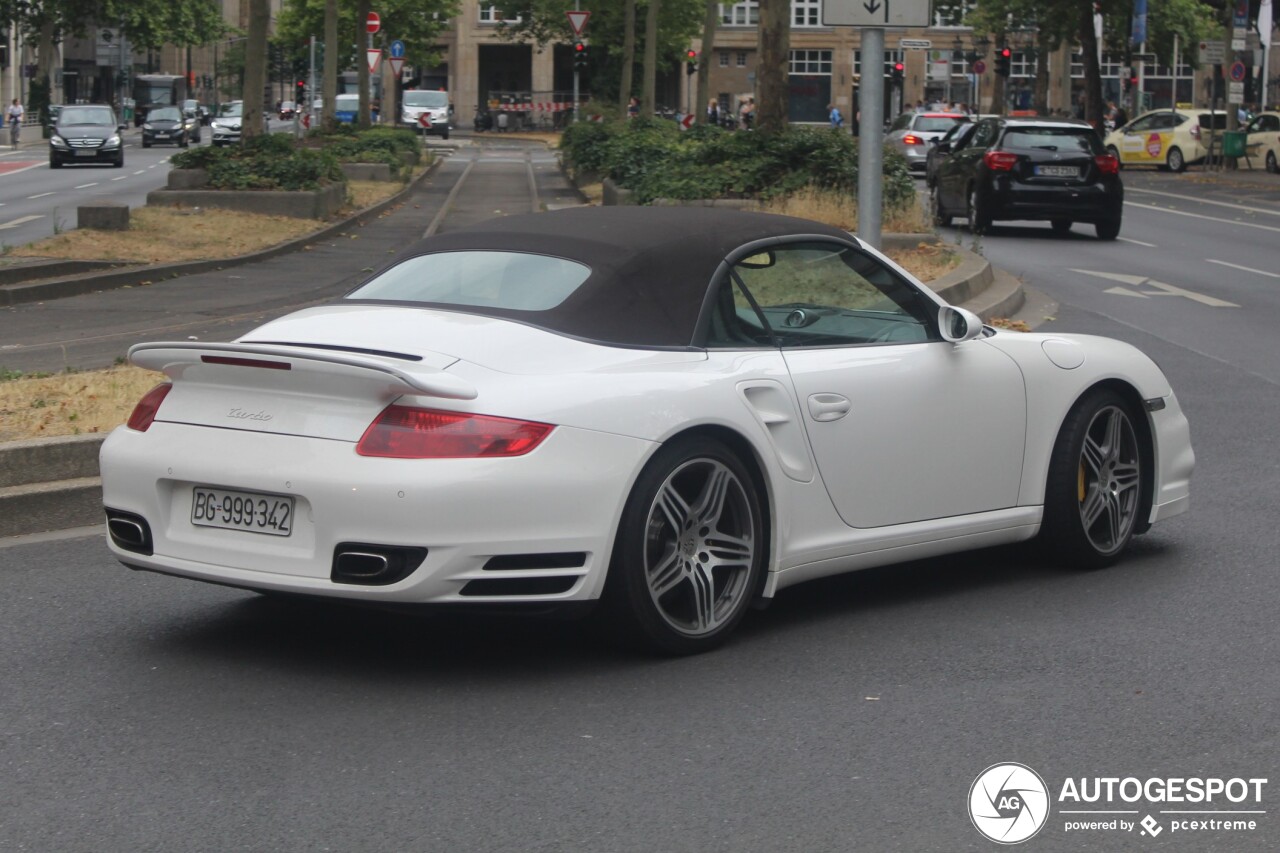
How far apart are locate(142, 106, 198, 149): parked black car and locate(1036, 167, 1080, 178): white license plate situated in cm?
5445

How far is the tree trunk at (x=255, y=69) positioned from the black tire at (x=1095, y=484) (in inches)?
812

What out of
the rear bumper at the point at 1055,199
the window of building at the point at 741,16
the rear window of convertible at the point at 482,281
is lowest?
the rear window of convertible at the point at 482,281

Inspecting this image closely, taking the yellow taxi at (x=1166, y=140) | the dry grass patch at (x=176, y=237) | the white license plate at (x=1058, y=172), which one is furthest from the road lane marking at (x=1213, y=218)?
the yellow taxi at (x=1166, y=140)

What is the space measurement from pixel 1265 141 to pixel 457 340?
46935 mm

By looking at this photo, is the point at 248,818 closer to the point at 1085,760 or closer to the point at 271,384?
the point at 271,384

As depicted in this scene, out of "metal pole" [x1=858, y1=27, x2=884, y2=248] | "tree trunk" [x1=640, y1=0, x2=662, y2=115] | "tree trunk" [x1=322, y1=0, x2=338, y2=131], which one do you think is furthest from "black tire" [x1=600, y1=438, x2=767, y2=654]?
"tree trunk" [x1=322, y1=0, x2=338, y2=131]

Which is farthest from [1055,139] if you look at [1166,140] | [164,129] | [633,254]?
[164,129]

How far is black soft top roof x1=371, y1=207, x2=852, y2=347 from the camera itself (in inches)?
228

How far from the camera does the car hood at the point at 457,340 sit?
548 centimetres

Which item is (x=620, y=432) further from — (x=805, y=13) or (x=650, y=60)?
(x=805, y=13)

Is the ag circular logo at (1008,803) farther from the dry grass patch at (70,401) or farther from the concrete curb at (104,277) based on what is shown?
the concrete curb at (104,277)

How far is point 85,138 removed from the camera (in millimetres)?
51625

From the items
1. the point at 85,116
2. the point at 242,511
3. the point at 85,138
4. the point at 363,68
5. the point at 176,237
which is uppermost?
the point at 363,68

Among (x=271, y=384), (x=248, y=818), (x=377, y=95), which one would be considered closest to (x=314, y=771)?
(x=248, y=818)
